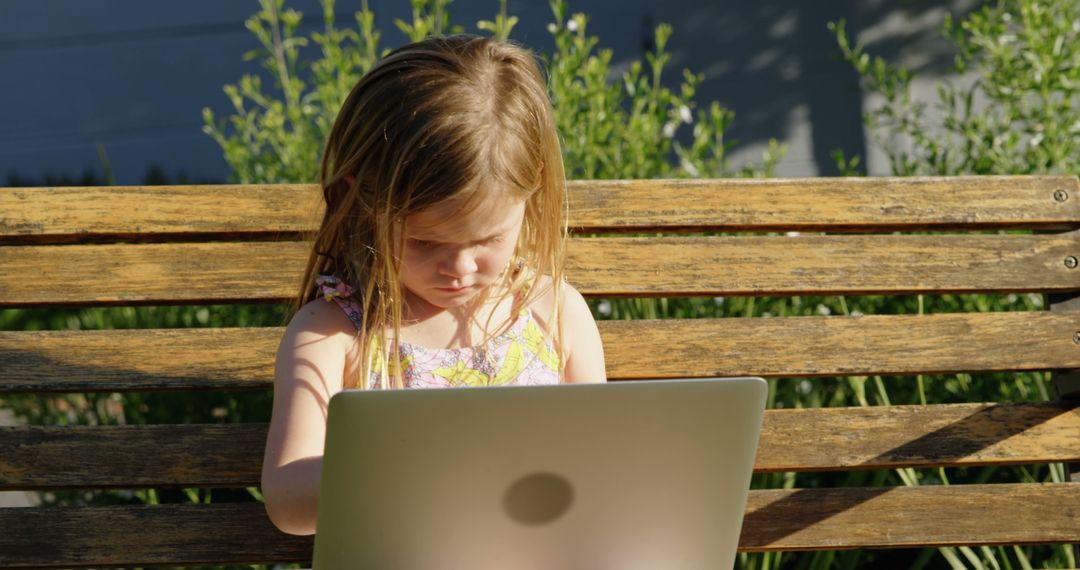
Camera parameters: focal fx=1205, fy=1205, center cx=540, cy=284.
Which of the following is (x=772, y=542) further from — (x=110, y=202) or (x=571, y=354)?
(x=110, y=202)

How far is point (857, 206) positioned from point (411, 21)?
2.84 m

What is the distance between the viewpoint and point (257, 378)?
1968 mm

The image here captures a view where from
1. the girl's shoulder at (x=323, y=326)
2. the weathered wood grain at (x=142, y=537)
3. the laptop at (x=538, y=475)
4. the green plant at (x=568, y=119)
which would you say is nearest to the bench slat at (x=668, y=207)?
the girl's shoulder at (x=323, y=326)

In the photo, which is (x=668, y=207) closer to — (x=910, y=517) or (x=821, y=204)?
(x=821, y=204)

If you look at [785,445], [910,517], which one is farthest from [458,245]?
[910,517]

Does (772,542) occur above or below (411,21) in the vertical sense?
below

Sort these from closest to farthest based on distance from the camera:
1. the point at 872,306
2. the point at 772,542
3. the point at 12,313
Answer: the point at 772,542
the point at 872,306
the point at 12,313

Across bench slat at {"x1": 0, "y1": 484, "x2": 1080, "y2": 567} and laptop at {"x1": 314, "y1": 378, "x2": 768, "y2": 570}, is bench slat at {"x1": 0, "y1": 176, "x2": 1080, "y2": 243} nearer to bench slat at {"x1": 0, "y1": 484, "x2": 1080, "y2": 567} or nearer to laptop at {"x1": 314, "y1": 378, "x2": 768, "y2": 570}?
bench slat at {"x1": 0, "y1": 484, "x2": 1080, "y2": 567}

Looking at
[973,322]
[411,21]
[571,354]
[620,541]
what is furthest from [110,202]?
[411,21]

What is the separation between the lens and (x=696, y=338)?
203cm

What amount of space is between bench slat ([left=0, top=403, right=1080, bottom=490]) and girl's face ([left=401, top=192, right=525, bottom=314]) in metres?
0.47

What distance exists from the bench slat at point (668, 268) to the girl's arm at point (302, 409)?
1.07 ft

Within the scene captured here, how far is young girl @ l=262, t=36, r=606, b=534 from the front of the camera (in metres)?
1.56

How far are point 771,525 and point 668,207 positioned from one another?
0.56m
